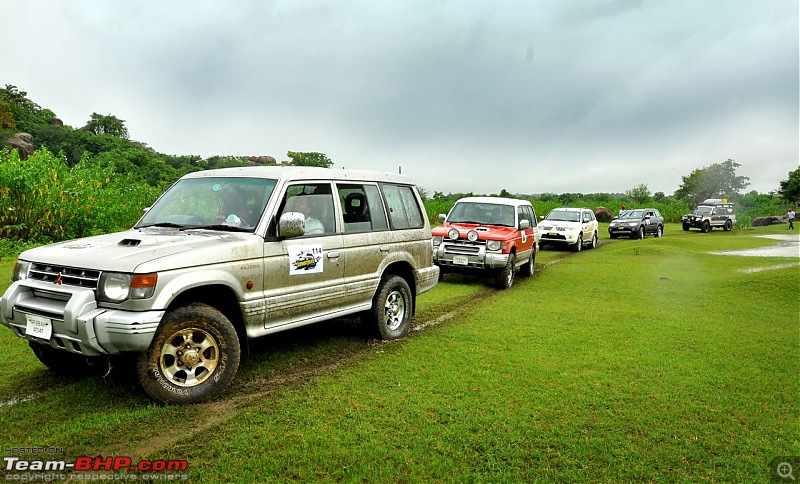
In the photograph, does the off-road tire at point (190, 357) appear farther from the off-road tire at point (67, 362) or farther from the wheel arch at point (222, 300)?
the off-road tire at point (67, 362)

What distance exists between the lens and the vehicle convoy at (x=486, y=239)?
11312 millimetres

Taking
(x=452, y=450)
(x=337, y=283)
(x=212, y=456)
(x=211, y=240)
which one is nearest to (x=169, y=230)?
(x=211, y=240)

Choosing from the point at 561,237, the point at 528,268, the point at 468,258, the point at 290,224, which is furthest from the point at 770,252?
the point at 290,224

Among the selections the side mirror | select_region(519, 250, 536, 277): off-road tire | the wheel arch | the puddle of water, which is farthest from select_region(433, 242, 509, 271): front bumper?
the puddle of water

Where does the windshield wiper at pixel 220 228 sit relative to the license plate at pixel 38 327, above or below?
above

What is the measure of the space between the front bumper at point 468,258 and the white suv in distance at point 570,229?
30.9 ft

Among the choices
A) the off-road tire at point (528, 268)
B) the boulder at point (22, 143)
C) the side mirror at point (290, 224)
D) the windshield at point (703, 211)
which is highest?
the boulder at point (22, 143)

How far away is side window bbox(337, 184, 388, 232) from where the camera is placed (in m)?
6.30

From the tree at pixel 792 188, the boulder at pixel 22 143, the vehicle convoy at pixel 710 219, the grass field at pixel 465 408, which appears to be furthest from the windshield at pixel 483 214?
the tree at pixel 792 188

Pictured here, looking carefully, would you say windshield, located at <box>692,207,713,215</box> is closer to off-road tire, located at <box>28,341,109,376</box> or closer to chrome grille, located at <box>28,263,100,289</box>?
off-road tire, located at <box>28,341,109,376</box>

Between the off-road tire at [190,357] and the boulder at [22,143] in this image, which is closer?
the off-road tire at [190,357]

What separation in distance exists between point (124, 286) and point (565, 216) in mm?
19594

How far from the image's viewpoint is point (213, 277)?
15.1ft

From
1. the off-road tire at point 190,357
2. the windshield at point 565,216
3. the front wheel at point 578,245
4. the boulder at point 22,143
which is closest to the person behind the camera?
the off-road tire at point 190,357
